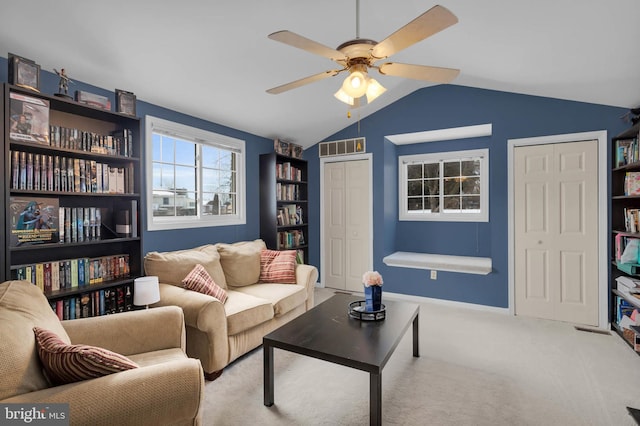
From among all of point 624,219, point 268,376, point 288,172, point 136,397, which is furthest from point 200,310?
point 624,219

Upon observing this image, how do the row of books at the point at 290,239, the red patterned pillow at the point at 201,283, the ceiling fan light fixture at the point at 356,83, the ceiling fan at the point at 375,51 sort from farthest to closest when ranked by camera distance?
the row of books at the point at 290,239
the red patterned pillow at the point at 201,283
the ceiling fan light fixture at the point at 356,83
the ceiling fan at the point at 375,51

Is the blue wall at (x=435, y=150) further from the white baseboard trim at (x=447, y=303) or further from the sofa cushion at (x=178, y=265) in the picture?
the sofa cushion at (x=178, y=265)

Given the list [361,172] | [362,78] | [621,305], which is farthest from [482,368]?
[361,172]

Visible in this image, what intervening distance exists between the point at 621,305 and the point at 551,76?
2.38 m

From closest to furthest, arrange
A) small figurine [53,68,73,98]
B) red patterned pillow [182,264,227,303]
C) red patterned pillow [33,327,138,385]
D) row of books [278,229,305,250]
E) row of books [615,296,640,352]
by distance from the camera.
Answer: red patterned pillow [33,327,138,385]
small figurine [53,68,73,98]
red patterned pillow [182,264,227,303]
row of books [615,296,640,352]
row of books [278,229,305,250]

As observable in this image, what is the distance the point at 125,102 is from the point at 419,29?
7.72 feet

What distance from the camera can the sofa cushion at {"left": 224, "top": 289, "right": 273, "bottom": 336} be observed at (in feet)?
8.13

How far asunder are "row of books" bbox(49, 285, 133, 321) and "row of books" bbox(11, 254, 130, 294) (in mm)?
91

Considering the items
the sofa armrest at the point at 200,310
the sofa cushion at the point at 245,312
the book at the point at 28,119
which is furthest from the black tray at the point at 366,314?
the book at the point at 28,119

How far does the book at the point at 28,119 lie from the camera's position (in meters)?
1.92

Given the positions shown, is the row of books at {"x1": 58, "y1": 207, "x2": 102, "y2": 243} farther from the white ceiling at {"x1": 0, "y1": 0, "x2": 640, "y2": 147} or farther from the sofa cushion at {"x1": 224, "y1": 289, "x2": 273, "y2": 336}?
the sofa cushion at {"x1": 224, "y1": 289, "x2": 273, "y2": 336}

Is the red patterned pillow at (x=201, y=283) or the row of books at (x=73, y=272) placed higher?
the row of books at (x=73, y=272)

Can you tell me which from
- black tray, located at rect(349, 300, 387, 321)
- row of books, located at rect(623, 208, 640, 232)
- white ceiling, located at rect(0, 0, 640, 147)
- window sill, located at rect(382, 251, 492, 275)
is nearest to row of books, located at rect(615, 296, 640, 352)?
row of books, located at rect(623, 208, 640, 232)

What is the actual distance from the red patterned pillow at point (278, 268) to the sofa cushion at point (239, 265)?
0.08 m
